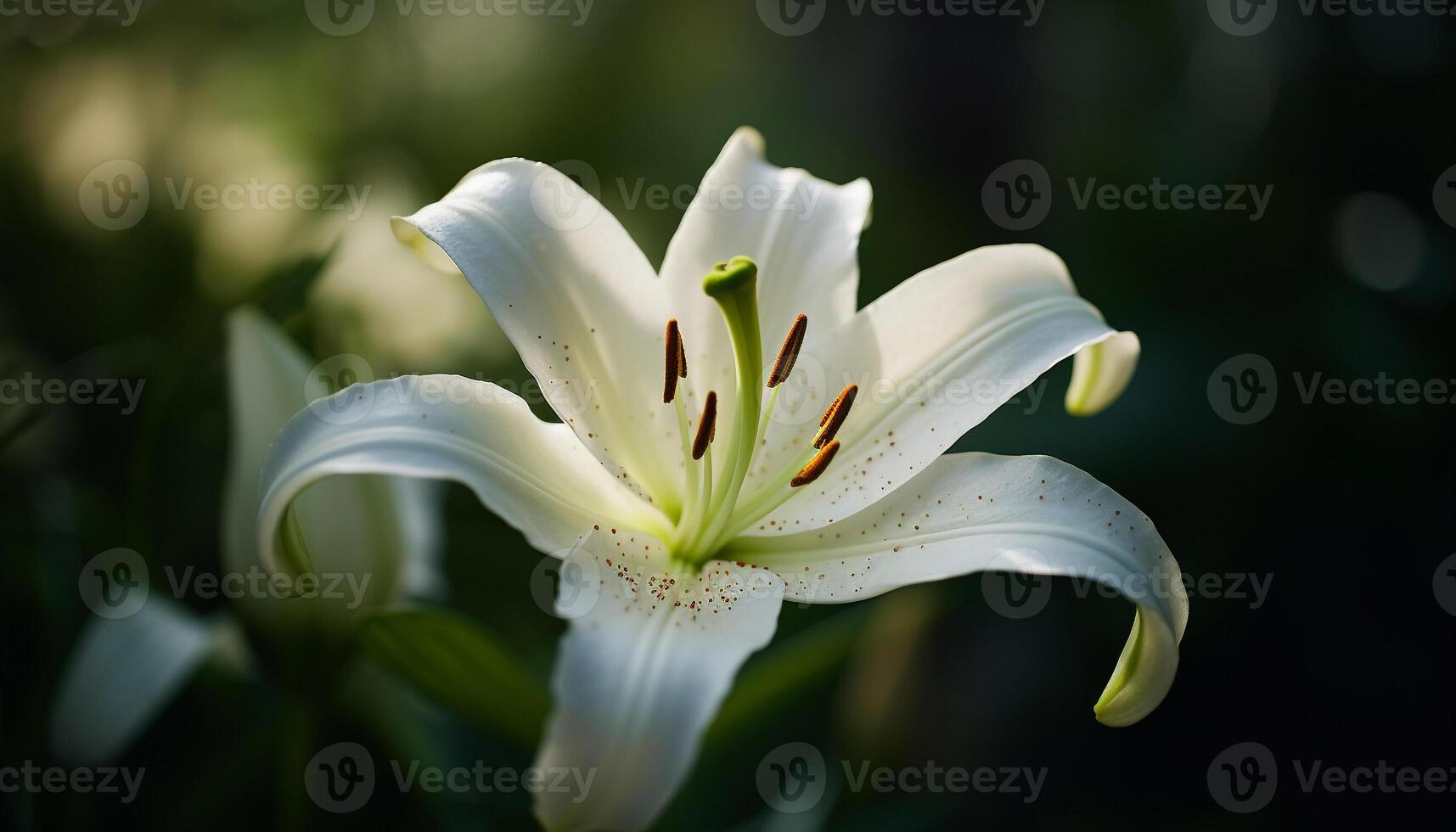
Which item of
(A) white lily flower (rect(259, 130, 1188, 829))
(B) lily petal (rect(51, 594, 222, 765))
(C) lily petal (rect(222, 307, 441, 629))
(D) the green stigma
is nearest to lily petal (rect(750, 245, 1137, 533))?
(A) white lily flower (rect(259, 130, 1188, 829))

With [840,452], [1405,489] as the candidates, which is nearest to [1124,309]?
[1405,489]

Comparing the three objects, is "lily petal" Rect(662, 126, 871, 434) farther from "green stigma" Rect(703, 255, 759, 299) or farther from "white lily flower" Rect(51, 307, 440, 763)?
"white lily flower" Rect(51, 307, 440, 763)

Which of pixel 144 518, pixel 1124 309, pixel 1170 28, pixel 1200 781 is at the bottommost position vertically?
pixel 1200 781

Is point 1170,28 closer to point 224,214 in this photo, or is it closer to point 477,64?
point 477,64

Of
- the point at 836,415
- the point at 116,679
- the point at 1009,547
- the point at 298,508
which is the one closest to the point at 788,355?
the point at 836,415

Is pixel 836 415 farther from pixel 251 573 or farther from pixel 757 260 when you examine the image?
pixel 251 573

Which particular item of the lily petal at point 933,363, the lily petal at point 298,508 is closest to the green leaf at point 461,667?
the lily petal at point 298,508
